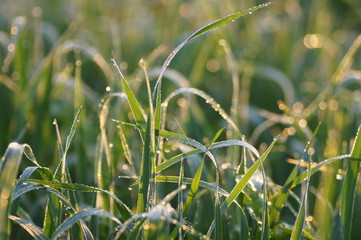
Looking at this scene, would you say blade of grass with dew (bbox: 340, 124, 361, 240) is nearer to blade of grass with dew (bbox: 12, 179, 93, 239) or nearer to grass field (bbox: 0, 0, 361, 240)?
grass field (bbox: 0, 0, 361, 240)

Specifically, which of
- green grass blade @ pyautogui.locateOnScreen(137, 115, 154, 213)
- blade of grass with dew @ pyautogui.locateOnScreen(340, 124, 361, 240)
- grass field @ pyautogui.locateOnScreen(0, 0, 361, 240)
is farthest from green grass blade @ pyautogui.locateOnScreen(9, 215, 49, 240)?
blade of grass with dew @ pyautogui.locateOnScreen(340, 124, 361, 240)

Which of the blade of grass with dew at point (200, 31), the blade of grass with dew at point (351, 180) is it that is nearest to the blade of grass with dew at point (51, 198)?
the blade of grass with dew at point (200, 31)

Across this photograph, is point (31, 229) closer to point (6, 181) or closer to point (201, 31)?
point (6, 181)

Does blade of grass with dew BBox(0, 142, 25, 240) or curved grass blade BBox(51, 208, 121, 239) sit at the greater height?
blade of grass with dew BBox(0, 142, 25, 240)

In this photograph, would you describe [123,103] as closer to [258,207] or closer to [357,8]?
[258,207]

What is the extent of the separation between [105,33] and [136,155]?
1.22m

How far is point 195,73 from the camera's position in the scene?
1.73 m

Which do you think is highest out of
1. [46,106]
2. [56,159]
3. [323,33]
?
[323,33]

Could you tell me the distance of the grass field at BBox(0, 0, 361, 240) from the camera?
808mm

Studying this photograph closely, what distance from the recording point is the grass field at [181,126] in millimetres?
808

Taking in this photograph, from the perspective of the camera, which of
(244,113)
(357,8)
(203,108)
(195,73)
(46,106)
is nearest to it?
(46,106)

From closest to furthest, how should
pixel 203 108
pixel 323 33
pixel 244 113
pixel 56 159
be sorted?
pixel 56 159
pixel 244 113
pixel 203 108
pixel 323 33

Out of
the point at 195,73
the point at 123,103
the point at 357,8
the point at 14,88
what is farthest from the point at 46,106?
the point at 357,8

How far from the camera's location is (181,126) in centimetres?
145
